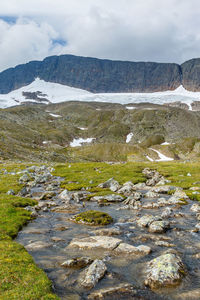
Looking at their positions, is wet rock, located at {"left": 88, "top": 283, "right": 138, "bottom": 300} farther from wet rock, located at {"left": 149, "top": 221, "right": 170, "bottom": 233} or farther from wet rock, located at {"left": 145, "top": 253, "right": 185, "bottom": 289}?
wet rock, located at {"left": 149, "top": 221, "right": 170, "bottom": 233}

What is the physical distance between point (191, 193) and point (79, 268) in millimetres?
27222

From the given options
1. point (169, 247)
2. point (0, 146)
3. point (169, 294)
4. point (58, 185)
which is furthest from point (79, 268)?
point (0, 146)

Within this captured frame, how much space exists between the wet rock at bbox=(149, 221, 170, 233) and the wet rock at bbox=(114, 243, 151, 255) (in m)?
3.94

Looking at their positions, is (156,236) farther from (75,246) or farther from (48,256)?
(48,256)

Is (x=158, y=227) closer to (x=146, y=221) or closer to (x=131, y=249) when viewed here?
(x=146, y=221)

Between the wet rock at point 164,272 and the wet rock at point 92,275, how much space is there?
265cm

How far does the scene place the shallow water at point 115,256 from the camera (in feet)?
39.0

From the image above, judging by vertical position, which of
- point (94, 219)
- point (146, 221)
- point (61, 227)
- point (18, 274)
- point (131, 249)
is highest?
point (18, 274)

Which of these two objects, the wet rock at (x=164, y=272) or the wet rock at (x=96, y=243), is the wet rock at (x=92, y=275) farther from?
the wet rock at (x=96, y=243)

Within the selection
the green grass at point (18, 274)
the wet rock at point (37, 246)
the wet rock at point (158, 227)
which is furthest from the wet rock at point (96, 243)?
the wet rock at point (158, 227)

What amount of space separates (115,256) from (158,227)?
20.6 ft

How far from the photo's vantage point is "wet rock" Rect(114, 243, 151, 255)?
15.8 meters

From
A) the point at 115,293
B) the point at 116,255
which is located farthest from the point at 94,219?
the point at 115,293

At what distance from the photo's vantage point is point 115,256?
1540 cm
